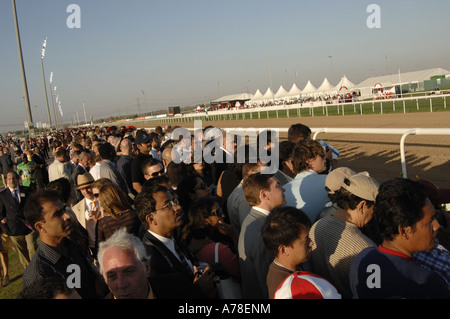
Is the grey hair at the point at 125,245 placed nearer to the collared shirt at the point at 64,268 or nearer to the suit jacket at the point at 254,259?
the collared shirt at the point at 64,268

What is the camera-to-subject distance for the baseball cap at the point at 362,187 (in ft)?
7.80

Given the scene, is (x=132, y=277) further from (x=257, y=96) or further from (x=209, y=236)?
(x=257, y=96)

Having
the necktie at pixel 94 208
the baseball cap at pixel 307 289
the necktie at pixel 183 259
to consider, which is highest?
the baseball cap at pixel 307 289

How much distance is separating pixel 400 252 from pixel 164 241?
1560 mm

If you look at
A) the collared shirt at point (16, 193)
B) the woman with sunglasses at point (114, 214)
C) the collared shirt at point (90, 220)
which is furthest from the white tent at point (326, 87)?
the woman with sunglasses at point (114, 214)

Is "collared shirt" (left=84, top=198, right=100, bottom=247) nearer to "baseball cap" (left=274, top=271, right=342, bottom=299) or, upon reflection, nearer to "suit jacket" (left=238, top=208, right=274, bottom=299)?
"suit jacket" (left=238, top=208, right=274, bottom=299)

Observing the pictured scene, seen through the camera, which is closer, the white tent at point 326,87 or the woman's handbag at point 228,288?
the woman's handbag at point 228,288

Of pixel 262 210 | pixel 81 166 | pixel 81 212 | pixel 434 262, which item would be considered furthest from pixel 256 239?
pixel 81 166

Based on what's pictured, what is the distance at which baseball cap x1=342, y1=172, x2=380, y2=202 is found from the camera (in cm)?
238

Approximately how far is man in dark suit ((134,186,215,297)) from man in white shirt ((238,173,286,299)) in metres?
0.31

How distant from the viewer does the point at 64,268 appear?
2523 millimetres
